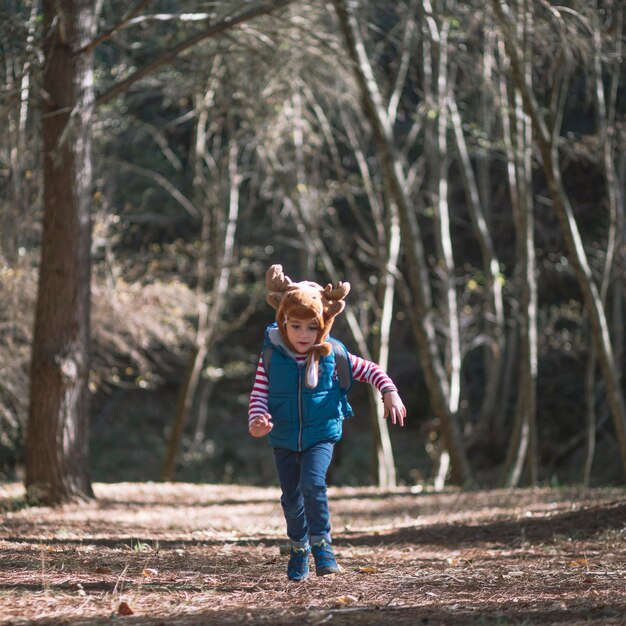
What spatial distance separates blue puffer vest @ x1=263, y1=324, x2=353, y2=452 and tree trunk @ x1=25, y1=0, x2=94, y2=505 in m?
4.23

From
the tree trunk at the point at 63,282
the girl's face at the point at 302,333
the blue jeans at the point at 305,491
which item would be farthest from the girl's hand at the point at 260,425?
the tree trunk at the point at 63,282

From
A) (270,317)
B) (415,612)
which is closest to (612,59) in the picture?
(415,612)

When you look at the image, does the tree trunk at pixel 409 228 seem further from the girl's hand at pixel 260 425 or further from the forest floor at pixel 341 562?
the girl's hand at pixel 260 425

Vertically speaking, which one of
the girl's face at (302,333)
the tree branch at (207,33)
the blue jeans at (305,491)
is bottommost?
the blue jeans at (305,491)

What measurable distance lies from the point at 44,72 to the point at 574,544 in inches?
246

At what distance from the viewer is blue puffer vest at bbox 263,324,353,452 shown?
5.08 meters

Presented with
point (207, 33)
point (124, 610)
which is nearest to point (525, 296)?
point (207, 33)

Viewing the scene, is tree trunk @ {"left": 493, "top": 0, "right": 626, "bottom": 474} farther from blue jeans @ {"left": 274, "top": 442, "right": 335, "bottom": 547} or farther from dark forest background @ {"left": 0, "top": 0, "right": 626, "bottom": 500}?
blue jeans @ {"left": 274, "top": 442, "right": 335, "bottom": 547}

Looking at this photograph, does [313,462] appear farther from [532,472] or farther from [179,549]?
[532,472]

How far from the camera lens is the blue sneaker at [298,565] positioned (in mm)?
5031

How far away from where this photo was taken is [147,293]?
15.5 meters

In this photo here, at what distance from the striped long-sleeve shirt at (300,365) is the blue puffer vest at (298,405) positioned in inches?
1.6

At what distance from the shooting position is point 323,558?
5.10 metres

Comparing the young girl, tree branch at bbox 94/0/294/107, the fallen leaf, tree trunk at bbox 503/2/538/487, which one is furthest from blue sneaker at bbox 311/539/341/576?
tree trunk at bbox 503/2/538/487
